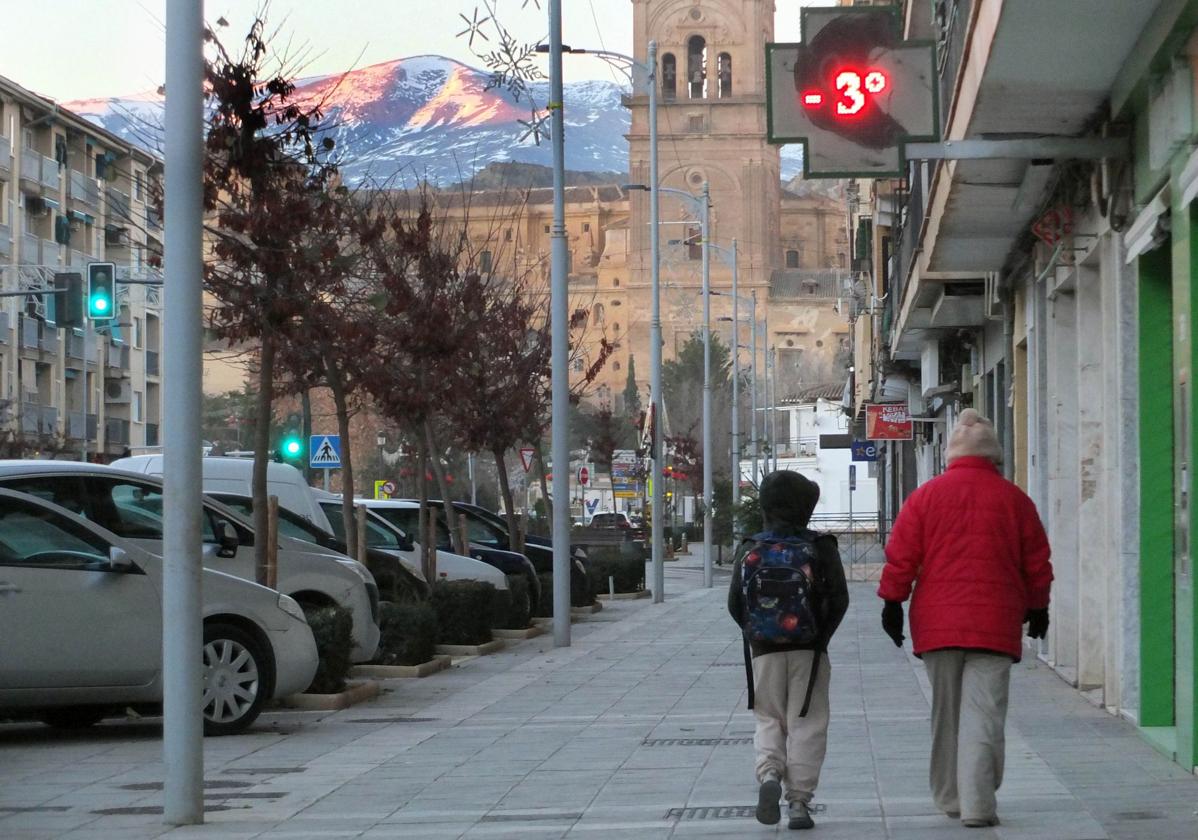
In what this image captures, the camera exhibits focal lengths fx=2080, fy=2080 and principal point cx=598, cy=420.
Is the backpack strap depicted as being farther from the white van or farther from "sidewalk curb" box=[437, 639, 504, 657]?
the white van

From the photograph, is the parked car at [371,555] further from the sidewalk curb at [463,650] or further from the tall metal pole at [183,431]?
the tall metal pole at [183,431]

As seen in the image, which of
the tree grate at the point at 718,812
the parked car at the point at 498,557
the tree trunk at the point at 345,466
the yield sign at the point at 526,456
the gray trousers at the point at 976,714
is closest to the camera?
the gray trousers at the point at 976,714

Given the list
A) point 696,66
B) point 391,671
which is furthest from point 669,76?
point 391,671

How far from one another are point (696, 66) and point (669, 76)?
221cm

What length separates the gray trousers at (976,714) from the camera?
8.81m

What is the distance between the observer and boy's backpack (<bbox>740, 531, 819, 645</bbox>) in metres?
9.16

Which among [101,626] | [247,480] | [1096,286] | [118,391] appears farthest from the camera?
[118,391]

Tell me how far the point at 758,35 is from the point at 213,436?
84.4 meters

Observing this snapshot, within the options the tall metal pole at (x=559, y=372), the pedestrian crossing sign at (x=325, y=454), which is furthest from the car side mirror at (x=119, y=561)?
the pedestrian crossing sign at (x=325, y=454)

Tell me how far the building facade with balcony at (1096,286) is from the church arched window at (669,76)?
138332 mm

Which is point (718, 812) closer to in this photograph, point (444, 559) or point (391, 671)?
point (391, 671)

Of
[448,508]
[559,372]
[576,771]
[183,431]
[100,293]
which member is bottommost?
[576,771]

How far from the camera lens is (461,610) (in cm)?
2175

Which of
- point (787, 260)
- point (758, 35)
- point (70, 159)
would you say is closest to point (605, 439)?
point (70, 159)
